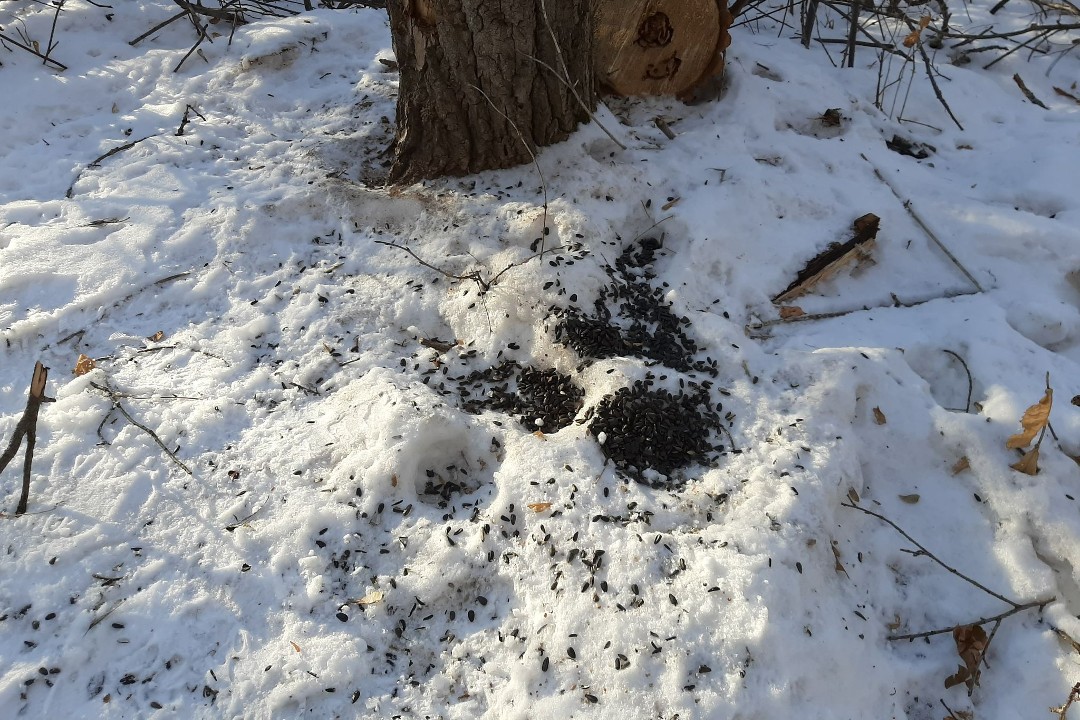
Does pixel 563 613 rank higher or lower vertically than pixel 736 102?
lower

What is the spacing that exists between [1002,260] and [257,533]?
358cm

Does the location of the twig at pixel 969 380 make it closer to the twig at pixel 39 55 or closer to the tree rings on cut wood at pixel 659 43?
the tree rings on cut wood at pixel 659 43

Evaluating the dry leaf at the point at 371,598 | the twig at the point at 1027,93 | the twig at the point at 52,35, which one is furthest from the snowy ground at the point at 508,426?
the twig at the point at 1027,93

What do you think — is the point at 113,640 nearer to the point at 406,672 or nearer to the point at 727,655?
the point at 406,672

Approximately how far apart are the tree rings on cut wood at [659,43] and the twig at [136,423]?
286cm

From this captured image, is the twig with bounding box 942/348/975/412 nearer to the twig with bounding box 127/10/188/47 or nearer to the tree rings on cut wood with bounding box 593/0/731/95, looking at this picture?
the tree rings on cut wood with bounding box 593/0/731/95

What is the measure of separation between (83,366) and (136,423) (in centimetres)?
46

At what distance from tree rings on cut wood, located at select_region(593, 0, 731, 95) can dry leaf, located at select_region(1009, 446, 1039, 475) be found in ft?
8.70

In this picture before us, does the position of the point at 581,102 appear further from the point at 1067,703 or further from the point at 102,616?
the point at 1067,703

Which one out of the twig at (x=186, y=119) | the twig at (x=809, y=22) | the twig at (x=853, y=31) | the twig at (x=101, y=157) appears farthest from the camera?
the twig at (x=809, y=22)

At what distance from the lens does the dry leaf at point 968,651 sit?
87.0 inches

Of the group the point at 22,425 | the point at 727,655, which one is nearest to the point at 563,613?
the point at 727,655

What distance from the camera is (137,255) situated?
3299 mm

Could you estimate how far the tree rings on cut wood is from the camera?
3666mm
